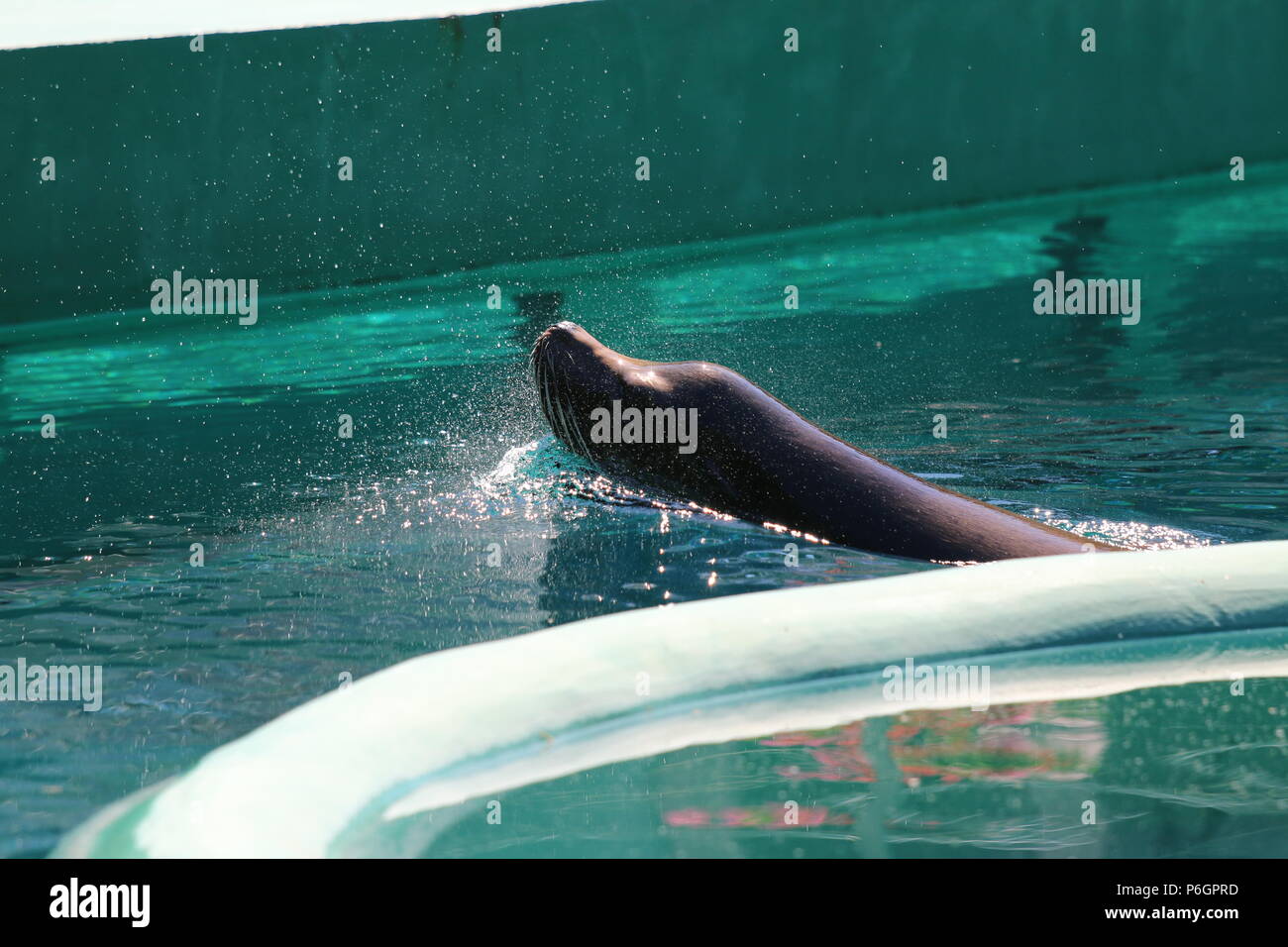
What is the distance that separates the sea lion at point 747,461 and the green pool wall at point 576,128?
31.8ft

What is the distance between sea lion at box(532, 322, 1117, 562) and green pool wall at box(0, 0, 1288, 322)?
9.70 m

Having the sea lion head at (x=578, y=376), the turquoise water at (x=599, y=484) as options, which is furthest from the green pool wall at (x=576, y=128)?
the sea lion head at (x=578, y=376)

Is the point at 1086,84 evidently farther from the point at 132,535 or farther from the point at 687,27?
the point at 132,535

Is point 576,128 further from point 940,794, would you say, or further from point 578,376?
point 940,794

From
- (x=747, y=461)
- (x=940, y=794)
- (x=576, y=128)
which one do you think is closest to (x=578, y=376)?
(x=747, y=461)

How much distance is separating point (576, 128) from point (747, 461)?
420 inches

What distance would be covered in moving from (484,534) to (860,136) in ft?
38.1

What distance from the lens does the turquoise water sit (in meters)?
2.52

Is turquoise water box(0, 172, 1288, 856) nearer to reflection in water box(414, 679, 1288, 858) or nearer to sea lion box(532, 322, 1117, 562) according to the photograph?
reflection in water box(414, 679, 1288, 858)

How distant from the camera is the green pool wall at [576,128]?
1339cm

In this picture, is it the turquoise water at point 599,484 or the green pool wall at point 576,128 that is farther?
the green pool wall at point 576,128

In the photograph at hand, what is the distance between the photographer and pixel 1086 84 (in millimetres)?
16047

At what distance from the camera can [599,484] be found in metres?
5.52

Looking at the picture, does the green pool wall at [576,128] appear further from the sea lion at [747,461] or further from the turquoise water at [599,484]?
the sea lion at [747,461]
